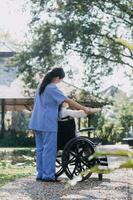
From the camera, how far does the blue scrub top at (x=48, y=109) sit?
6512mm

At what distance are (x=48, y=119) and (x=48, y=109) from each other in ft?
0.43

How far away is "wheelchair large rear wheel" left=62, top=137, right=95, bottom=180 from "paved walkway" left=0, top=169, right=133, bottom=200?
18 cm

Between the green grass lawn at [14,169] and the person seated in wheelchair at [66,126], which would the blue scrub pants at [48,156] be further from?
the green grass lawn at [14,169]

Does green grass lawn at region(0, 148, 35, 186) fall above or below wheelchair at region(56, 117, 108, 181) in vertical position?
below

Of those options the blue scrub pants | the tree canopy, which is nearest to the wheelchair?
the blue scrub pants

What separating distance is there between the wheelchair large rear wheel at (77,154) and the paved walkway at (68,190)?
0.60 ft

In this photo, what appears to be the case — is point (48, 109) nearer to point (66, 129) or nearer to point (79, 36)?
point (66, 129)

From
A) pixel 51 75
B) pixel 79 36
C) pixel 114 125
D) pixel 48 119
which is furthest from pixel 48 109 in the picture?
pixel 114 125

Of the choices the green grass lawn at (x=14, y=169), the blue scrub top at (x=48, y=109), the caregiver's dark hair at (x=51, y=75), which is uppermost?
the caregiver's dark hair at (x=51, y=75)

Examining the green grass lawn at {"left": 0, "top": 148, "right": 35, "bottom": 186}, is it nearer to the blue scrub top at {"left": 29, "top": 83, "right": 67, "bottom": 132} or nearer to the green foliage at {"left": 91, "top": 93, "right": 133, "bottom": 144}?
the blue scrub top at {"left": 29, "top": 83, "right": 67, "bottom": 132}

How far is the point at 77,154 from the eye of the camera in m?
6.52

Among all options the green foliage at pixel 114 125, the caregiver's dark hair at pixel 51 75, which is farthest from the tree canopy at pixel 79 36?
the caregiver's dark hair at pixel 51 75

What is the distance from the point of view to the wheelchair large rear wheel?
21.0 feet

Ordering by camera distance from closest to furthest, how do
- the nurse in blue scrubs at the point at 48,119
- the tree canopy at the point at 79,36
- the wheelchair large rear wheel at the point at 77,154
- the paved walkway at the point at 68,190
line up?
the paved walkway at the point at 68,190
the wheelchair large rear wheel at the point at 77,154
the nurse in blue scrubs at the point at 48,119
the tree canopy at the point at 79,36
